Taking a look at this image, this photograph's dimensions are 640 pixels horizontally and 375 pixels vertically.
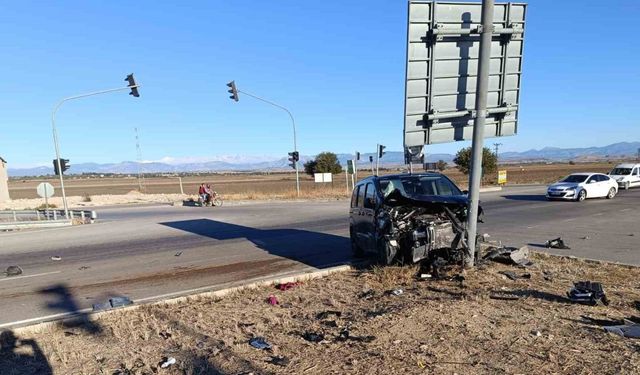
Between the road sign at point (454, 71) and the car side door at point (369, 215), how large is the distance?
1.47 metres

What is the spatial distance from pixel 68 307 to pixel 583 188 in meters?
24.3

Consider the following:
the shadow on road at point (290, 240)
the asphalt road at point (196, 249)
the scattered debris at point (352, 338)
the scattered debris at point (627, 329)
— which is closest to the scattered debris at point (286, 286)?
the asphalt road at point (196, 249)

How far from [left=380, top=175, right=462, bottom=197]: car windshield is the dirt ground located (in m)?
2.33

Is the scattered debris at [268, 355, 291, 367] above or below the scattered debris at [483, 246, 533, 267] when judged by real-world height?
above

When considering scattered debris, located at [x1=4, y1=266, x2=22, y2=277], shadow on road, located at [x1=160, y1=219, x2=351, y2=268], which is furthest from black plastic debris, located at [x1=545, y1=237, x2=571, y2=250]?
scattered debris, located at [x1=4, y1=266, x2=22, y2=277]

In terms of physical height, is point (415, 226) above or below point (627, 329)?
above

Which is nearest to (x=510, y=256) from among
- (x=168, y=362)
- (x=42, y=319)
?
(x=168, y=362)

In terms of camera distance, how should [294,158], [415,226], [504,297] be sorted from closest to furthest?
[504,297], [415,226], [294,158]

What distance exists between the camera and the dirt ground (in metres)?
4.05

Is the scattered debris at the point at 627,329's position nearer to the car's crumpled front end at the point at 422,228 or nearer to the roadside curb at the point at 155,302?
the car's crumpled front end at the point at 422,228

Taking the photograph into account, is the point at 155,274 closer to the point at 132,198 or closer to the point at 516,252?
the point at 516,252

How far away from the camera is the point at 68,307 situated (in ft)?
23.0

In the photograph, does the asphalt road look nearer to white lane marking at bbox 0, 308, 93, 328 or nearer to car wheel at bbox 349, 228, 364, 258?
white lane marking at bbox 0, 308, 93, 328

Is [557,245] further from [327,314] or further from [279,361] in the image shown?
[279,361]
